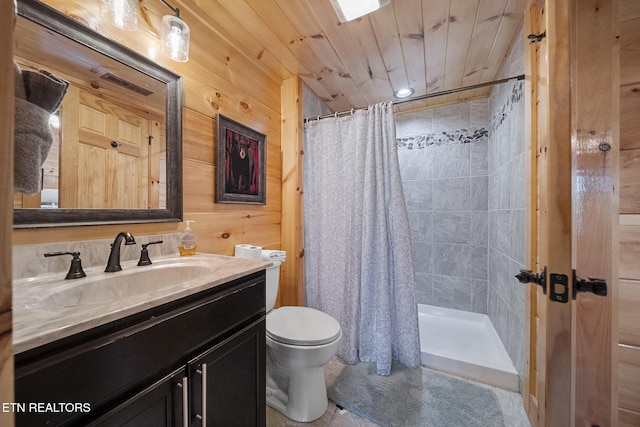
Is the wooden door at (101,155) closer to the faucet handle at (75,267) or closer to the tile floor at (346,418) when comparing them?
the faucet handle at (75,267)

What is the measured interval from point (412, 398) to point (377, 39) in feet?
7.24

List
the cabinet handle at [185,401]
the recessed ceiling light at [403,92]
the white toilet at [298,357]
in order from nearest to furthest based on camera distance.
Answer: the cabinet handle at [185,401], the white toilet at [298,357], the recessed ceiling light at [403,92]

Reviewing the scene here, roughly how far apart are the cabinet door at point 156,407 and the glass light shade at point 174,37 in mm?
1284

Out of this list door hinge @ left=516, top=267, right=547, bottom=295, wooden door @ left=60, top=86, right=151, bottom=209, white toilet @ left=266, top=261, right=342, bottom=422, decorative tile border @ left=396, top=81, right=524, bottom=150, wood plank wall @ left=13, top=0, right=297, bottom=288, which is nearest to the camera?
door hinge @ left=516, top=267, right=547, bottom=295

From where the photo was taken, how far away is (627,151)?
0.74 metres

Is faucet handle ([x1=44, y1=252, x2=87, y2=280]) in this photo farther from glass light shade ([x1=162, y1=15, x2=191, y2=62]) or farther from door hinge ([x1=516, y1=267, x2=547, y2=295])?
door hinge ([x1=516, y1=267, x2=547, y2=295])

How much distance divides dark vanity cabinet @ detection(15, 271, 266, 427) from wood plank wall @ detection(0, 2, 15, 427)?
26 cm

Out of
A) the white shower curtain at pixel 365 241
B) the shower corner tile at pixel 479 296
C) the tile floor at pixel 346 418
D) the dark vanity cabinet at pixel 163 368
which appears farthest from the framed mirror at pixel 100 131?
the shower corner tile at pixel 479 296

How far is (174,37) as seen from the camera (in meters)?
1.07

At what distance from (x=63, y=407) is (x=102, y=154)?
84 cm

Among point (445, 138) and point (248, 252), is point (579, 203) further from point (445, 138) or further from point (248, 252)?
point (445, 138)

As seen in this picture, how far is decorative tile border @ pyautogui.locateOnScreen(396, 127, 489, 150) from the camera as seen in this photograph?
2238 millimetres

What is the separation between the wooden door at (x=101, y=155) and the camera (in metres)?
0.85

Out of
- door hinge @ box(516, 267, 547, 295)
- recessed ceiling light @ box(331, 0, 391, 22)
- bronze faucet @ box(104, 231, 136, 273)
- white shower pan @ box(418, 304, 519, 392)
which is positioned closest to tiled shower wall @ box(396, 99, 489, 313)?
white shower pan @ box(418, 304, 519, 392)
